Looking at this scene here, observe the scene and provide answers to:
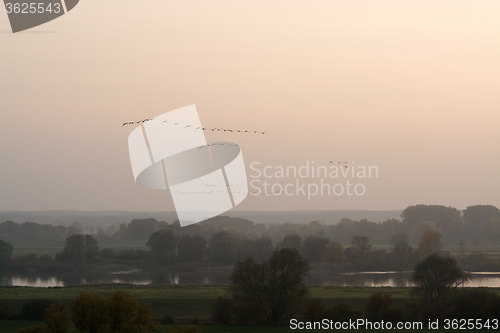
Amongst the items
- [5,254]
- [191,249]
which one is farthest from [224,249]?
[5,254]

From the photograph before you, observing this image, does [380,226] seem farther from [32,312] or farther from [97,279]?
[32,312]

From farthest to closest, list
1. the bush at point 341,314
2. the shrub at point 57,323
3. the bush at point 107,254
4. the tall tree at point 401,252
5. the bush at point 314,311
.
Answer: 1. the bush at point 107,254
2. the tall tree at point 401,252
3. the bush at point 314,311
4. the bush at point 341,314
5. the shrub at point 57,323

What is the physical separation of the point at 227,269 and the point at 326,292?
3006 centimetres

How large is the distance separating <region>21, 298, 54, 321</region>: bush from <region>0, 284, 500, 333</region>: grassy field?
2373 millimetres

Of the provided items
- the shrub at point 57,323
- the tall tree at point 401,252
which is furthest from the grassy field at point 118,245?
the shrub at point 57,323

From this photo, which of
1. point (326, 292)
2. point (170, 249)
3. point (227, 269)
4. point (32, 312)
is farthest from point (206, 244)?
point (32, 312)

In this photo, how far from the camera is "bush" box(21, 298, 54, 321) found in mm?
37906

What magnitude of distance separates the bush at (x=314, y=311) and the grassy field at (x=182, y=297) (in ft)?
7.38

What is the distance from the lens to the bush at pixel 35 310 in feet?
124

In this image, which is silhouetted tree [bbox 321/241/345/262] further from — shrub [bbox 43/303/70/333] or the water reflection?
shrub [bbox 43/303/70/333]

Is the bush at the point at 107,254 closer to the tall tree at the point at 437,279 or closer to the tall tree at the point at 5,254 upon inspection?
the tall tree at the point at 5,254

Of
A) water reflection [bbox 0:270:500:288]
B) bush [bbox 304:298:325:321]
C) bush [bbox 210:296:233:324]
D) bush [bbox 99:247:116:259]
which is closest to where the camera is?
bush [bbox 304:298:325:321]

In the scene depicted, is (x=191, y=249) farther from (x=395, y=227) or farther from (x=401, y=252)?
(x=395, y=227)

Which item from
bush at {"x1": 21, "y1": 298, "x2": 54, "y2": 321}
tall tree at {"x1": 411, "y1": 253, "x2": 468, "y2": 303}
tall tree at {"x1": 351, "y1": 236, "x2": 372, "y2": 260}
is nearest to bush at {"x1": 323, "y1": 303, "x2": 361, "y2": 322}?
tall tree at {"x1": 411, "y1": 253, "x2": 468, "y2": 303}
